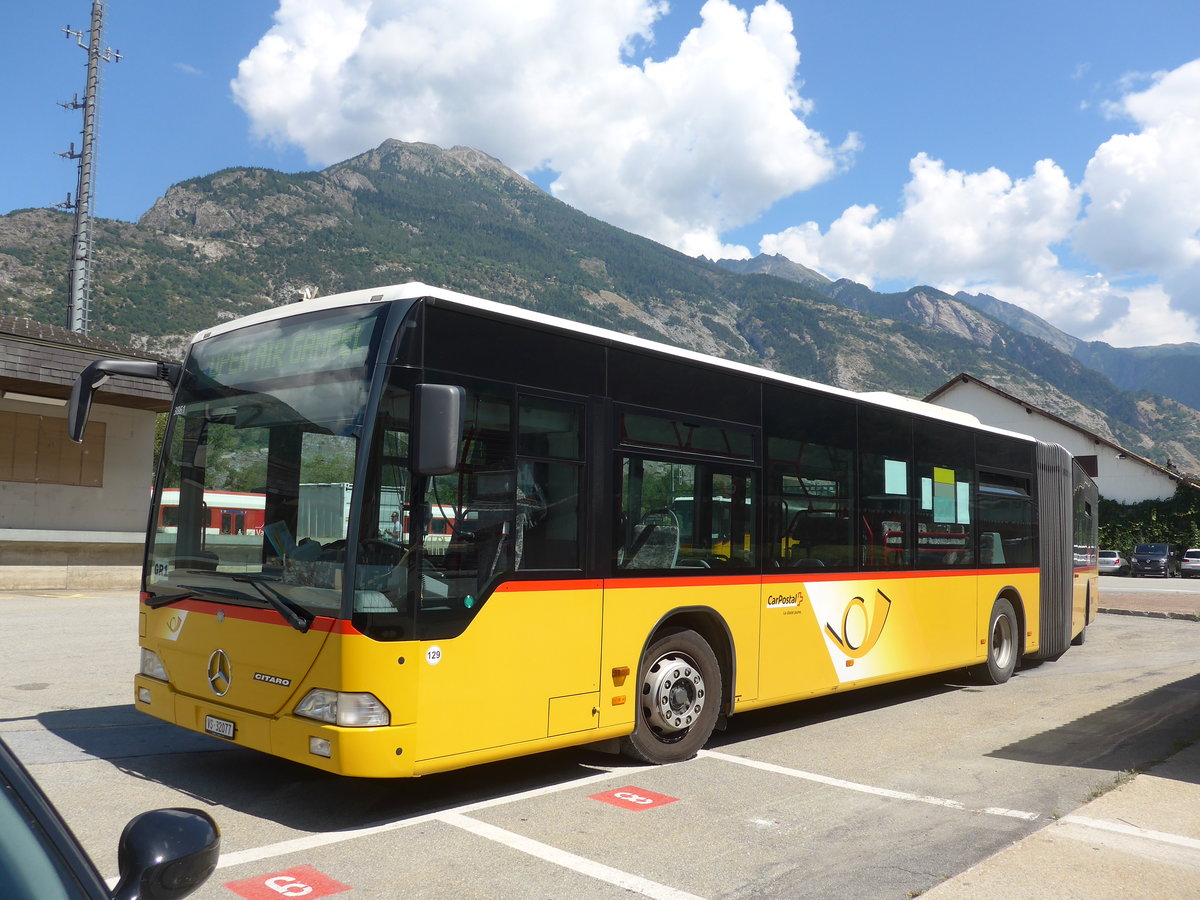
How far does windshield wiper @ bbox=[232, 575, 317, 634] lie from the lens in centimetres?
534

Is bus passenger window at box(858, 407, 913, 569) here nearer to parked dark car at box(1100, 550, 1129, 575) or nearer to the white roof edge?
the white roof edge

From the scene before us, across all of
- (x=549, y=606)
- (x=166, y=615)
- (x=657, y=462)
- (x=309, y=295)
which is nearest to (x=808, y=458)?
(x=657, y=462)

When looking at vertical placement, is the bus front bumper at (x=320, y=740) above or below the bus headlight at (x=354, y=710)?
below

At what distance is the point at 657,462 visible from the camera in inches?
279

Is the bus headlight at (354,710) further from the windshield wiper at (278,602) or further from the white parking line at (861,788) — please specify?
the white parking line at (861,788)

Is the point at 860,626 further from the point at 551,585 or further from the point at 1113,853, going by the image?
the point at 551,585

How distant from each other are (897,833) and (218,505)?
15.2ft

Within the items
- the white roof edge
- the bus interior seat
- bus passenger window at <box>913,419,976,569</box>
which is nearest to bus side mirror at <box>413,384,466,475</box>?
the white roof edge

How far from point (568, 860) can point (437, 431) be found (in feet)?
7.57

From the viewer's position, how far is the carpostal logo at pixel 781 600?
8.00m

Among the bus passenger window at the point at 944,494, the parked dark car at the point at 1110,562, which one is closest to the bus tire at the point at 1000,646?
the bus passenger window at the point at 944,494

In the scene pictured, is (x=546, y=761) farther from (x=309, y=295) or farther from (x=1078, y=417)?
(x=1078, y=417)

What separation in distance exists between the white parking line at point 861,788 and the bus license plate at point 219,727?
11.8 feet

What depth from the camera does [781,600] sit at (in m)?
8.11
